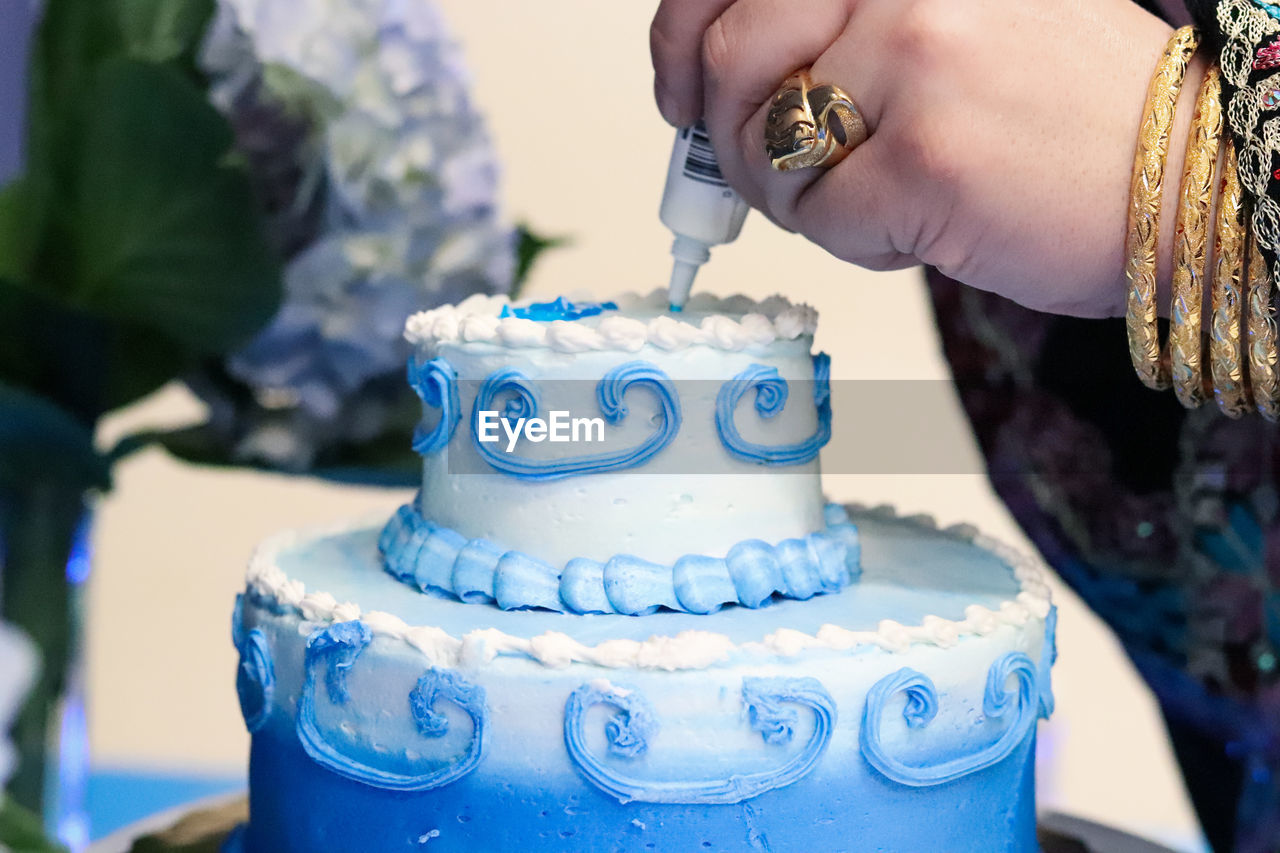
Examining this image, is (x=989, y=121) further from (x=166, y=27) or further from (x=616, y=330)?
(x=166, y=27)

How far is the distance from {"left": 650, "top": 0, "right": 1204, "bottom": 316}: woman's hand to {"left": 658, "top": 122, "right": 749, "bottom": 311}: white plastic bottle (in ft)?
0.39

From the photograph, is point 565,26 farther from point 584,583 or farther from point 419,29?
point 584,583

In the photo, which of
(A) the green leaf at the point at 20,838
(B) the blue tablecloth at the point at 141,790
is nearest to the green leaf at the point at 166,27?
(A) the green leaf at the point at 20,838

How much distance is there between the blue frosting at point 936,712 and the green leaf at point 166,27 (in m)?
0.80

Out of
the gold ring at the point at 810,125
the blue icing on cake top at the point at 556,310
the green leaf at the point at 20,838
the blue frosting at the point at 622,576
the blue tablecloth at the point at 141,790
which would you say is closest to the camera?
the green leaf at the point at 20,838

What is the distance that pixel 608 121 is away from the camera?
2.18 m

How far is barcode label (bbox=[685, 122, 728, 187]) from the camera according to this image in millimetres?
973

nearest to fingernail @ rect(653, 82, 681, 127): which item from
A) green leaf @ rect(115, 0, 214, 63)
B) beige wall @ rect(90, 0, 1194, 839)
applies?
green leaf @ rect(115, 0, 214, 63)

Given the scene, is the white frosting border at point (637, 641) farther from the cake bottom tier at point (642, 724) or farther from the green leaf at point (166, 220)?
the green leaf at point (166, 220)

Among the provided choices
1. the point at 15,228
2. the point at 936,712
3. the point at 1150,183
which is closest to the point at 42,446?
the point at 15,228

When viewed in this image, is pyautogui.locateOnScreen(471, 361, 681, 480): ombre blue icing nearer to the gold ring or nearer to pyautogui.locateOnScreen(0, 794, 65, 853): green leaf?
the gold ring

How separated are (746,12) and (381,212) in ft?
1.43

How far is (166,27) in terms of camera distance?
115cm

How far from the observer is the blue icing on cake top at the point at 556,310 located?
106 cm
